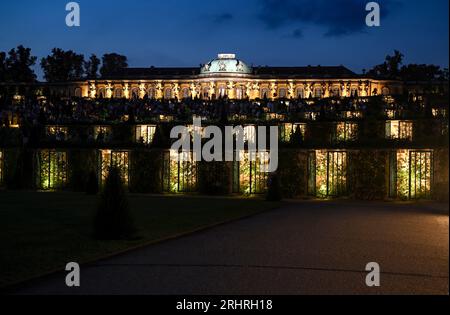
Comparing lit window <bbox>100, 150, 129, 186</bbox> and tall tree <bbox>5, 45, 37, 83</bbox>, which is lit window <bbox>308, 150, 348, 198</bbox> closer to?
lit window <bbox>100, 150, 129, 186</bbox>

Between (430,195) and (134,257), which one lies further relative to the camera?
(430,195)

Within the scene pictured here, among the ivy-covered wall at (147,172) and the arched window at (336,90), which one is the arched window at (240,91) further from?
the ivy-covered wall at (147,172)

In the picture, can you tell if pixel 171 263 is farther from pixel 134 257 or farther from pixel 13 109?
pixel 13 109

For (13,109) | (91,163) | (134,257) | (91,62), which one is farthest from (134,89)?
(134,257)

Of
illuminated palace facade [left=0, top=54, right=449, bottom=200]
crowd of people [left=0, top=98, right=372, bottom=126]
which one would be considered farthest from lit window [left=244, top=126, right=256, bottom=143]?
crowd of people [left=0, top=98, right=372, bottom=126]

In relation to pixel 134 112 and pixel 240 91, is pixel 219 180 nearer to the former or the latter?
pixel 134 112

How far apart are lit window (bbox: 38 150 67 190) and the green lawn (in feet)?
19.6

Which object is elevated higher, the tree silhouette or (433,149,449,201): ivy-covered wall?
the tree silhouette

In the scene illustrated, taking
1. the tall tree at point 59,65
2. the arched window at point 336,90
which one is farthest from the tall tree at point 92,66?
the arched window at point 336,90

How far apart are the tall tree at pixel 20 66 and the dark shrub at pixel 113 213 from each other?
130 m

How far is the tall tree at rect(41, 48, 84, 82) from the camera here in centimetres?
16075

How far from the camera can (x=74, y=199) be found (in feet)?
102
